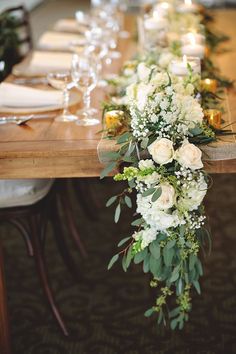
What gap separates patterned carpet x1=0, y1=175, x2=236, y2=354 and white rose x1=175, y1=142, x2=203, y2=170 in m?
0.88

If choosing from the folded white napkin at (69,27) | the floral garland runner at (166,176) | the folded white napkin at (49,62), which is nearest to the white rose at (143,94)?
the floral garland runner at (166,176)

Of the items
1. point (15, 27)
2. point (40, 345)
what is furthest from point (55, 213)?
point (15, 27)

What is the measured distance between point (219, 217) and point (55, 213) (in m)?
1.17

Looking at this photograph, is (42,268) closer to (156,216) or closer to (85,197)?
(156,216)

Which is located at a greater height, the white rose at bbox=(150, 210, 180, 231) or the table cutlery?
the table cutlery

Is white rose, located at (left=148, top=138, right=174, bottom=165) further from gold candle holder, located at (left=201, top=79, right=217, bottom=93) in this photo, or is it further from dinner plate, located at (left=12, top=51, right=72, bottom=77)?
dinner plate, located at (left=12, top=51, right=72, bottom=77)

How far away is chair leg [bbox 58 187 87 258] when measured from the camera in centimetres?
300

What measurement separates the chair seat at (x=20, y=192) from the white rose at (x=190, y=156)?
0.79 m

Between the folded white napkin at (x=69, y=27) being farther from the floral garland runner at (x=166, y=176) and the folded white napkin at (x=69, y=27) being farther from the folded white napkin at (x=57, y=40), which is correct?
the floral garland runner at (x=166, y=176)

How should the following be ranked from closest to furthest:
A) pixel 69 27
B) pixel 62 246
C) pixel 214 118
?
pixel 214 118 < pixel 62 246 < pixel 69 27

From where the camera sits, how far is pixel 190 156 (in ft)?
6.03

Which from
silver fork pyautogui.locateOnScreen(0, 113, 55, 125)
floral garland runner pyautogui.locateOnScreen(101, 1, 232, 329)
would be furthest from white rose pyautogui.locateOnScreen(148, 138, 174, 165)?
silver fork pyautogui.locateOnScreen(0, 113, 55, 125)

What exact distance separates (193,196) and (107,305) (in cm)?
102

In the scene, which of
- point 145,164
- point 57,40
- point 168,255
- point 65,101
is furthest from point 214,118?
point 57,40
